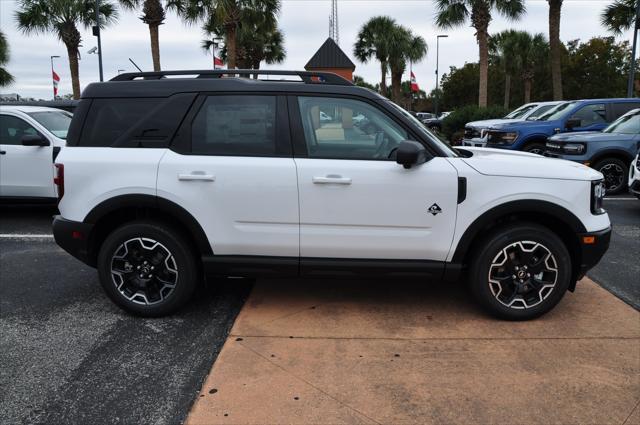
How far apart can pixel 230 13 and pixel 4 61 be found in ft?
81.5

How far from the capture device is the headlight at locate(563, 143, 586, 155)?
9789 millimetres

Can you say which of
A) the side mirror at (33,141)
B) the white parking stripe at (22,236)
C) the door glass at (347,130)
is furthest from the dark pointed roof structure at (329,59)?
the door glass at (347,130)

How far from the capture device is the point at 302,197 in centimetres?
384

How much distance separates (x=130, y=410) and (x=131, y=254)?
147 centimetres

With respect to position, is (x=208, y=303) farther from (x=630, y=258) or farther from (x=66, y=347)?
(x=630, y=258)

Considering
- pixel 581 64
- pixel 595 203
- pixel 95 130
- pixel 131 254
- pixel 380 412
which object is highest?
pixel 581 64

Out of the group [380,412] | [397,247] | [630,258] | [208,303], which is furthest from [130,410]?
[630,258]

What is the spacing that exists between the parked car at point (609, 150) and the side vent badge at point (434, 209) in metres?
7.11

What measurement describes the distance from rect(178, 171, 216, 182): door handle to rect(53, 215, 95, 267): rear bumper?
845 mm

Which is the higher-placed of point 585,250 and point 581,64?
point 581,64

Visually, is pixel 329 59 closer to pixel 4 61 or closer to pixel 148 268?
pixel 4 61

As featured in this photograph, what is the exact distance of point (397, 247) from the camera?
387 centimetres

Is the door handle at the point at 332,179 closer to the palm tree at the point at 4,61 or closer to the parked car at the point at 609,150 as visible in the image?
the parked car at the point at 609,150

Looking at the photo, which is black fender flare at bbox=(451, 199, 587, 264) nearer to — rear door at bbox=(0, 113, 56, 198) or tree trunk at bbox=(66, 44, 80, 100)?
rear door at bbox=(0, 113, 56, 198)
